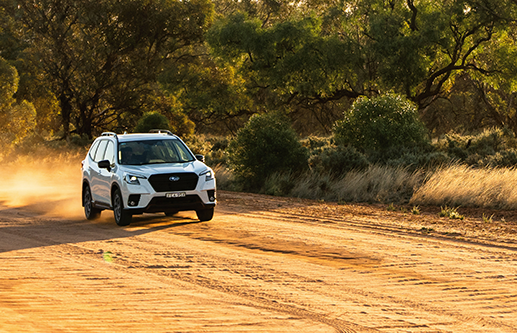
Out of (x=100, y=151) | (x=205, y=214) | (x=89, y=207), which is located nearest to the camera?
(x=205, y=214)

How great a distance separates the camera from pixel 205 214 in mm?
14453

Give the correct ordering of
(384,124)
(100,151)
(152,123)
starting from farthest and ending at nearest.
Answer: (152,123) < (384,124) < (100,151)

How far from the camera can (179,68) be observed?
4116cm

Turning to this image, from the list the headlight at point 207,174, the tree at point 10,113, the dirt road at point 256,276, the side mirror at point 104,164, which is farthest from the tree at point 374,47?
the side mirror at point 104,164

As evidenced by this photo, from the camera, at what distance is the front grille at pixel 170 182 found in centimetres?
1335

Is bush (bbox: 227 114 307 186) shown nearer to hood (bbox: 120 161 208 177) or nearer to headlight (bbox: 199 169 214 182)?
hood (bbox: 120 161 208 177)

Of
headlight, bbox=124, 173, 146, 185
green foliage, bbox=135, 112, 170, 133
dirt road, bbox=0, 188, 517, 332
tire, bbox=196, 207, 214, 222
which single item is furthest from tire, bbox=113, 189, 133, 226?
green foliage, bbox=135, 112, 170, 133

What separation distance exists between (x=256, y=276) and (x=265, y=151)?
14687mm

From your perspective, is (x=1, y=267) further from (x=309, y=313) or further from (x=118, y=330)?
(x=309, y=313)

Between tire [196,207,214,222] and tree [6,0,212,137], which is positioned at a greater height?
tree [6,0,212,137]

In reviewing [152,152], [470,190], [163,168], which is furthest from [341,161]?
[163,168]

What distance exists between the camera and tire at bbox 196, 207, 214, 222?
14.4m

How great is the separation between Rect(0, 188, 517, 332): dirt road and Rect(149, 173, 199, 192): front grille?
2.75 ft

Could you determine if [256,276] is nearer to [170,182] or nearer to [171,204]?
[171,204]
